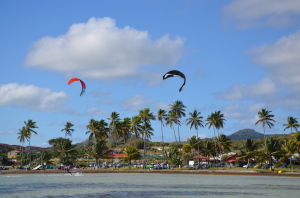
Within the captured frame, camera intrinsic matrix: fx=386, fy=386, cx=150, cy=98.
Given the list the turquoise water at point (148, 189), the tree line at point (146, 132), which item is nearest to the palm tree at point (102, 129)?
the tree line at point (146, 132)

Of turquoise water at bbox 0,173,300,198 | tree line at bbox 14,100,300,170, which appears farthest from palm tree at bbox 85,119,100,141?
turquoise water at bbox 0,173,300,198

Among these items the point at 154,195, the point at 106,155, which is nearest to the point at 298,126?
the point at 106,155

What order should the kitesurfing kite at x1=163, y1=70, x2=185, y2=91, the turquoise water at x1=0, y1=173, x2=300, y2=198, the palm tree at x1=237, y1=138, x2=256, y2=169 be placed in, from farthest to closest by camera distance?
1. the palm tree at x1=237, y1=138, x2=256, y2=169
2. the kitesurfing kite at x1=163, y1=70, x2=185, y2=91
3. the turquoise water at x1=0, y1=173, x2=300, y2=198

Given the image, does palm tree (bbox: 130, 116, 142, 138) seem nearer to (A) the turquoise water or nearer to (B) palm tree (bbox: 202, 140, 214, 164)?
(B) palm tree (bbox: 202, 140, 214, 164)

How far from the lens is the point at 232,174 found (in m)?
76.2

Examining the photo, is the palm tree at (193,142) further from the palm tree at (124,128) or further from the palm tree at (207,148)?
the palm tree at (124,128)

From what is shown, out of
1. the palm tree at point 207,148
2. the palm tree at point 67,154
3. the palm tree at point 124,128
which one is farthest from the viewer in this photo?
the palm tree at point 124,128

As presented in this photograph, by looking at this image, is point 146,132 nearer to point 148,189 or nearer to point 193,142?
point 193,142

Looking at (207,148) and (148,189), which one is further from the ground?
(207,148)

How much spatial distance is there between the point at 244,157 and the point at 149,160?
136 ft

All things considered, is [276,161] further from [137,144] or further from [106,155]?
[137,144]

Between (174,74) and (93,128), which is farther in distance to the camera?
(93,128)

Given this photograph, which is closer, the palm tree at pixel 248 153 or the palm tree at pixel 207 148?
the palm tree at pixel 248 153

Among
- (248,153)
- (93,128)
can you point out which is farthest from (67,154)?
(248,153)
